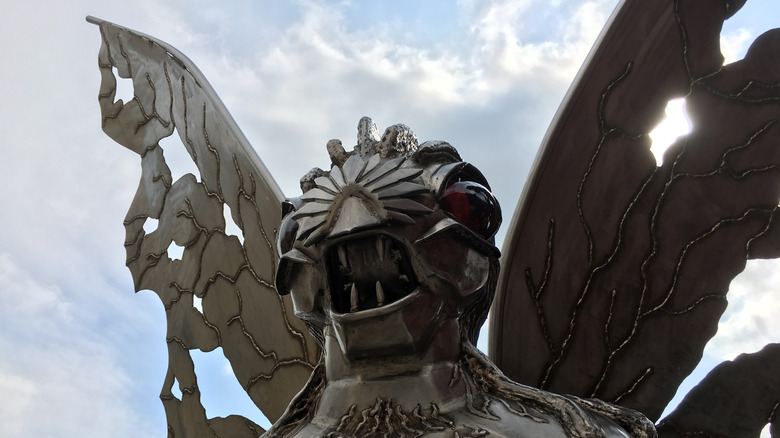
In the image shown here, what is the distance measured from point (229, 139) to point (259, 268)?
51 cm

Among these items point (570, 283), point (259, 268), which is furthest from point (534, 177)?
point (259, 268)

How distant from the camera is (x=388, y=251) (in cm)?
130

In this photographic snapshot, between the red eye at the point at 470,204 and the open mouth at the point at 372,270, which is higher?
the red eye at the point at 470,204

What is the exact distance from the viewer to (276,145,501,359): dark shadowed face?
129 centimetres

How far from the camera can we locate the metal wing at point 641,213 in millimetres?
1850

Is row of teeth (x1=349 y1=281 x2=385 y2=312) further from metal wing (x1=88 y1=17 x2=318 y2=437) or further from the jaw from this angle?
metal wing (x1=88 y1=17 x2=318 y2=437)

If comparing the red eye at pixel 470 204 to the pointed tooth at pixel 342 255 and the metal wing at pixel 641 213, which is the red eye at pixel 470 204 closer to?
the pointed tooth at pixel 342 255

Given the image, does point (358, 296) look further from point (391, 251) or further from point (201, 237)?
point (201, 237)

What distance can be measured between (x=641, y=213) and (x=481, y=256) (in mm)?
796

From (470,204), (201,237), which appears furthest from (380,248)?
(201,237)

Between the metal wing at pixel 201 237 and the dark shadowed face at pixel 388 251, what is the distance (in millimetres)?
963

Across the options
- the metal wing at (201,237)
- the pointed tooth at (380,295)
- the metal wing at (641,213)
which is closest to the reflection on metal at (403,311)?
the pointed tooth at (380,295)

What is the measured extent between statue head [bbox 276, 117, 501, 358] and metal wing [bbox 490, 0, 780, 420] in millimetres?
693

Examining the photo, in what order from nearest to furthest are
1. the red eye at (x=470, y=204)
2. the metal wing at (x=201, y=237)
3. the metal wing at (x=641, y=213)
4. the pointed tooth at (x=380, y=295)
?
the pointed tooth at (x=380, y=295), the red eye at (x=470, y=204), the metal wing at (x=641, y=213), the metal wing at (x=201, y=237)
